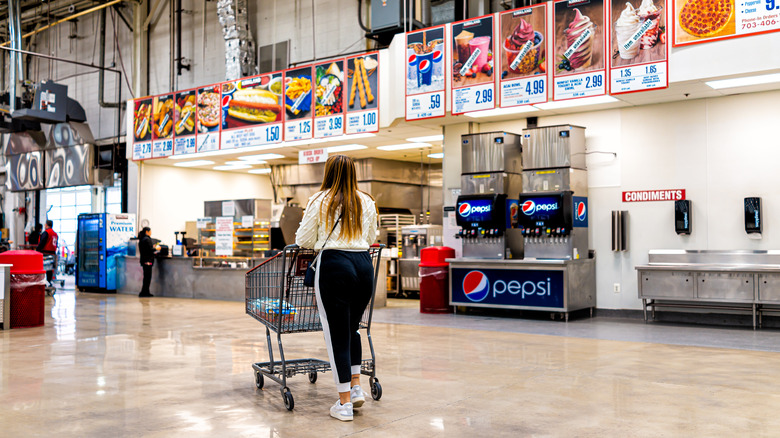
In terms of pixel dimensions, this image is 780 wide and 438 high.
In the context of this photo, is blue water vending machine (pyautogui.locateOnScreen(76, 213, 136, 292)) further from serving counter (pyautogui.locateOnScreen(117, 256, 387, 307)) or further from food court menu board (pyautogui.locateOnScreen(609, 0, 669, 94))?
food court menu board (pyautogui.locateOnScreen(609, 0, 669, 94))

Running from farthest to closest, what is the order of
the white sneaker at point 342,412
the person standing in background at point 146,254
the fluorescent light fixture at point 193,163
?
1. the fluorescent light fixture at point 193,163
2. the person standing in background at point 146,254
3. the white sneaker at point 342,412

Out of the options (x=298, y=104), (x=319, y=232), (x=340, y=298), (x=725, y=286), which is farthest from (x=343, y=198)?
(x=298, y=104)

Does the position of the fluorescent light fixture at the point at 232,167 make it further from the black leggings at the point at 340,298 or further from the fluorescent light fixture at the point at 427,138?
the black leggings at the point at 340,298

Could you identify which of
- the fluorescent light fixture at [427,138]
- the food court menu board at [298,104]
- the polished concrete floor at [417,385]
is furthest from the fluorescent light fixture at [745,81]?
the food court menu board at [298,104]

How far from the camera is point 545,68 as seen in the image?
9.59 meters

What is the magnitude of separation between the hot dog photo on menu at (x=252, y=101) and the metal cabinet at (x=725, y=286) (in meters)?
7.98

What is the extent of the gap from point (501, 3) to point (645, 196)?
15.3ft

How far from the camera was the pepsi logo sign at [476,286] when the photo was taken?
405 inches

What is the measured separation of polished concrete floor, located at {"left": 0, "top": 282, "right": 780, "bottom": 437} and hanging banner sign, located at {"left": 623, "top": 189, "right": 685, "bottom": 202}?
1.91m

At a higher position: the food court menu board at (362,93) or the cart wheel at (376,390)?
the food court menu board at (362,93)

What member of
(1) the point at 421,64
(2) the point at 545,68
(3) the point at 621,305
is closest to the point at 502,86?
(2) the point at 545,68

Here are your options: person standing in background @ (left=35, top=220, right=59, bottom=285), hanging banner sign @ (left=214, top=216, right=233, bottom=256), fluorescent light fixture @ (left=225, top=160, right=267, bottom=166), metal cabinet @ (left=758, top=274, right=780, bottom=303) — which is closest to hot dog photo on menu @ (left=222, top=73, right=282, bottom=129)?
hanging banner sign @ (left=214, top=216, right=233, bottom=256)

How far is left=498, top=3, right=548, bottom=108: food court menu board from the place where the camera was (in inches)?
380

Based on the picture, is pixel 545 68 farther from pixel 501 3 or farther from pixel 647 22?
pixel 501 3
